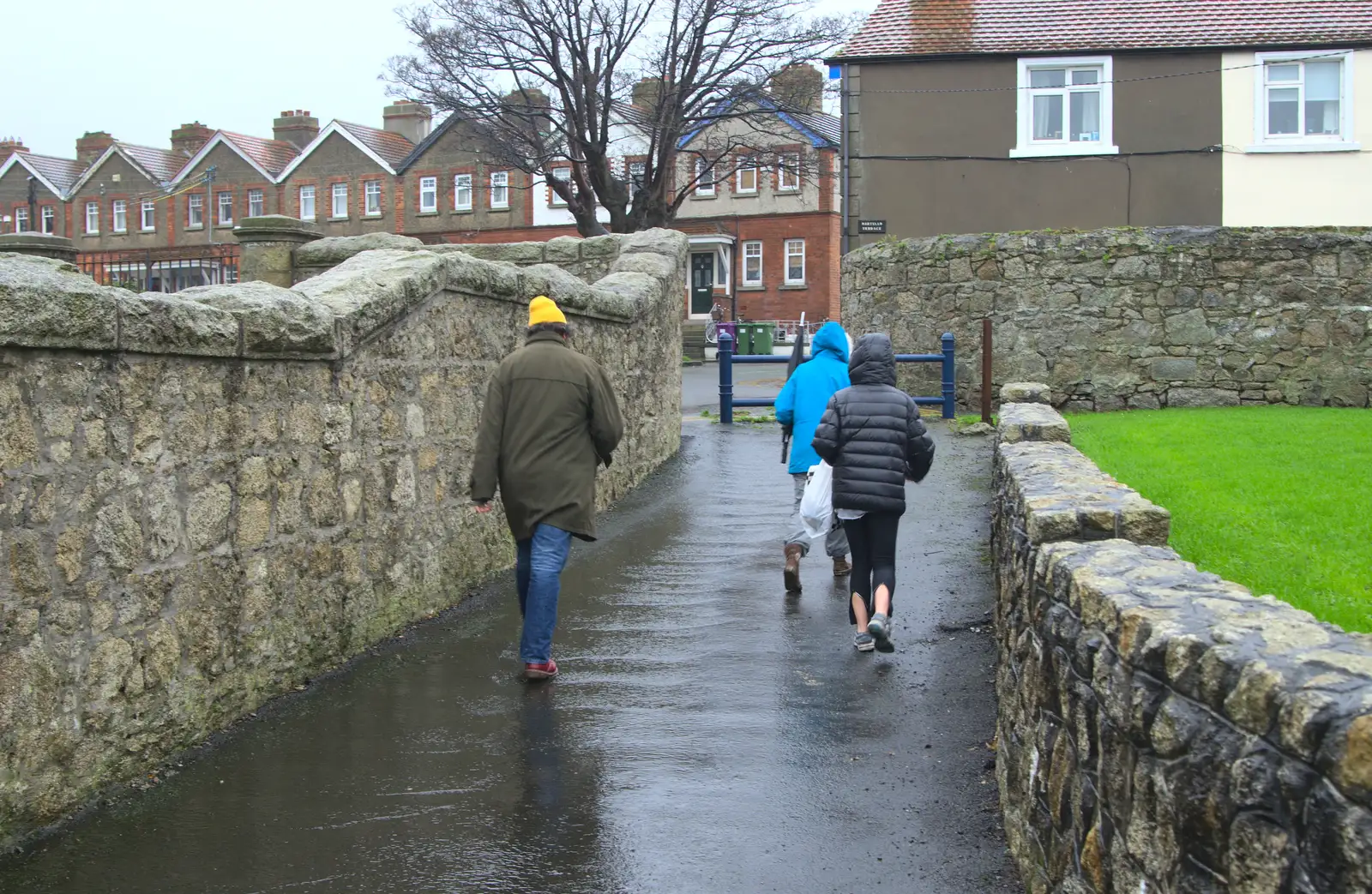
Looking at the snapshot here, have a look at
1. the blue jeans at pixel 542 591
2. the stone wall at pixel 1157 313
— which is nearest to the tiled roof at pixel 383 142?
the stone wall at pixel 1157 313

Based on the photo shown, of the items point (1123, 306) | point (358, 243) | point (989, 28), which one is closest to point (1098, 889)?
point (358, 243)

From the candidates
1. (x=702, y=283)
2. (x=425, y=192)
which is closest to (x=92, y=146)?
(x=425, y=192)

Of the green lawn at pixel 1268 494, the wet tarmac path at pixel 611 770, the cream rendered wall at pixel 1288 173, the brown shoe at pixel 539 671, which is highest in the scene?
the cream rendered wall at pixel 1288 173

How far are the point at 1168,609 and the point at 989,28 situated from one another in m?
22.0

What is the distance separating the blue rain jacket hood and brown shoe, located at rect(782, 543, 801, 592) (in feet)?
1.93

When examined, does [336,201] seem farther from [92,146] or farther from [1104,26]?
→ [1104,26]

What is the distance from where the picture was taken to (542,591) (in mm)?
6492

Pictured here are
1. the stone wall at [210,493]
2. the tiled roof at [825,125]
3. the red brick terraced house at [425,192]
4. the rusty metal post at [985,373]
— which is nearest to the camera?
the stone wall at [210,493]

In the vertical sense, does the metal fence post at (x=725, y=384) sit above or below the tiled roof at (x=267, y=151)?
below

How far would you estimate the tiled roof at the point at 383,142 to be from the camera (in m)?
57.5

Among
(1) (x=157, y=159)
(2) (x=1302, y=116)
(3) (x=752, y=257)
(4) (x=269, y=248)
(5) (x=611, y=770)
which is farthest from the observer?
(1) (x=157, y=159)

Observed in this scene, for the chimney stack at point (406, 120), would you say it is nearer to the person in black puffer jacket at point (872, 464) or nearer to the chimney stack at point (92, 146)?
the chimney stack at point (92, 146)

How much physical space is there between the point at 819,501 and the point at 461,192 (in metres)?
49.6

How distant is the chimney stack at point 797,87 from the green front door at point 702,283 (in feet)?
42.4
